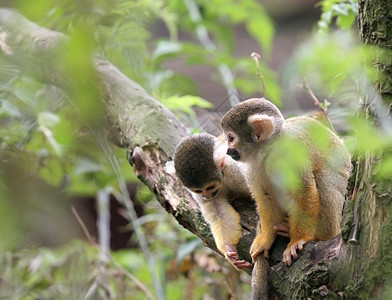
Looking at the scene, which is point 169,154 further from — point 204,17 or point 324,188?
point 204,17

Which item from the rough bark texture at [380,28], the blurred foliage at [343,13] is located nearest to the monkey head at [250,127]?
the blurred foliage at [343,13]

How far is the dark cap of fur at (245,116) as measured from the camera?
2.27 meters

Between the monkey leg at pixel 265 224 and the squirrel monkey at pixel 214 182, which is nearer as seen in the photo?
the monkey leg at pixel 265 224

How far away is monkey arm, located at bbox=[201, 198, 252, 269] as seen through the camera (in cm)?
229

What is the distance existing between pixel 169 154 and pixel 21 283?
145 centimetres

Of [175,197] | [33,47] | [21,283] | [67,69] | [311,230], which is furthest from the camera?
[21,283]

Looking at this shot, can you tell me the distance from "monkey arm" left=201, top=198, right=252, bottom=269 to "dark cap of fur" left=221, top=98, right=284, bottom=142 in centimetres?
41

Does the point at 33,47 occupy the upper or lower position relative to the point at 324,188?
upper

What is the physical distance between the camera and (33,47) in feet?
10.00

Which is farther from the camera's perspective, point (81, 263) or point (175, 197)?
point (175, 197)

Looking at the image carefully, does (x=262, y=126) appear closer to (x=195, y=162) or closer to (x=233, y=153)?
(x=233, y=153)

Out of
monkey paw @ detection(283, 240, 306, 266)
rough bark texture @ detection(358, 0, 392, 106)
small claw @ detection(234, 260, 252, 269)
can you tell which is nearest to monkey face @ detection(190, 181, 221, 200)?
small claw @ detection(234, 260, 252, 269)

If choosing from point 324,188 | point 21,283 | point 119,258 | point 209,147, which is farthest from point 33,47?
point 119,258

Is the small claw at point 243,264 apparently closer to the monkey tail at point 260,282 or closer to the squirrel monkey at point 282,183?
the squirrel monkey at point 282,183
